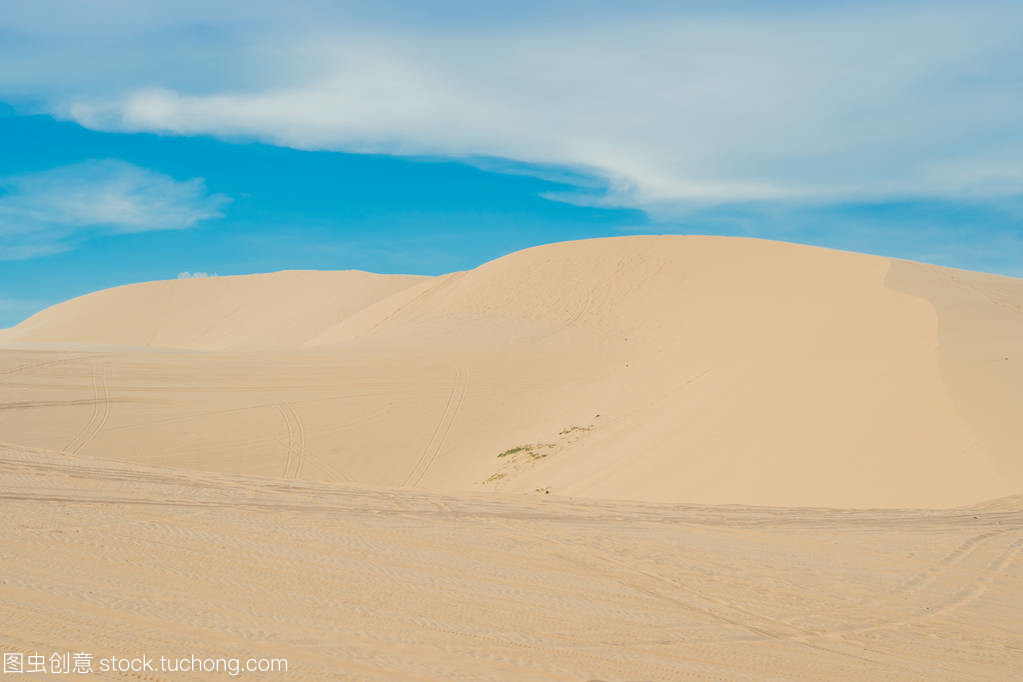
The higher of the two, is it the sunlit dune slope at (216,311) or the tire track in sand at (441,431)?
the sunlit dune slope at (216,311)

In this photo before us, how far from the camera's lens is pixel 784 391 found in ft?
53.6

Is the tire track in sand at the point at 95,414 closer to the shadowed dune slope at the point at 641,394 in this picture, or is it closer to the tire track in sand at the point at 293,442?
the shadowed dune slope at the point at 641,394

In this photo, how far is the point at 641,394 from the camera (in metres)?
20.0

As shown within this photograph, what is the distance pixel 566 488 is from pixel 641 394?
20.2 ft

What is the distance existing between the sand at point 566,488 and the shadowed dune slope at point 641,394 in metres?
0.09

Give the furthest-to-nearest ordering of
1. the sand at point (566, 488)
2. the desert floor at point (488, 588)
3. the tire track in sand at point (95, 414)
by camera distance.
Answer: the tire track in sand at point (95, 414) < the sand at point (566, 488) < the desert floor at point (488, 588)

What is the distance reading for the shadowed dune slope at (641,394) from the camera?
513 inches

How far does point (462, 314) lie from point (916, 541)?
25721 mm

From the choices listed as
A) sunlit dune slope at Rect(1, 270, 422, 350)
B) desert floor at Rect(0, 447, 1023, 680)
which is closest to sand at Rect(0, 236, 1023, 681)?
desert floor at Rect(0, 447, 1023, 680)

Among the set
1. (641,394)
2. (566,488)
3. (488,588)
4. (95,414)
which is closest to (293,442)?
(95,414)

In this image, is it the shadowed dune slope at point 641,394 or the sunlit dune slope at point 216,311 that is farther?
the sunlit dune slope at point 216,311

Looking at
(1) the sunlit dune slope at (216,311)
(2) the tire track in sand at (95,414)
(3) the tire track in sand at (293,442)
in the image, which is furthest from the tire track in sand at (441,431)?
(1) the sunlit dune slope at (216,311)

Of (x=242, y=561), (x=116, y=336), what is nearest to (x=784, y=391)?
(x=242, y=561)

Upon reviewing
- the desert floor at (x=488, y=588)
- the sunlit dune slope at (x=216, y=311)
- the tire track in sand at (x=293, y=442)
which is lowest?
the desert floor at (x=488, y=588)
